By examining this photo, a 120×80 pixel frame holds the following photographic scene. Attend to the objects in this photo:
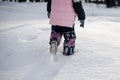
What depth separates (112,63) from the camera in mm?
5379

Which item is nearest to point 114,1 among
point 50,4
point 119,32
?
point 119,32

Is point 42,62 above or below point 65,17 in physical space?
below

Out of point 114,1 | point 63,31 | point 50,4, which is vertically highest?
point 50,4

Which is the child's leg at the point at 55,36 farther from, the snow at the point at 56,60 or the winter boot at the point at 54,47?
the snow at the point at 56,60

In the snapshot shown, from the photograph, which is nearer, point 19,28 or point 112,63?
point 112,63

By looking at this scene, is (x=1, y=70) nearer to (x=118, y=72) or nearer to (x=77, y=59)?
(x=77, y=59)

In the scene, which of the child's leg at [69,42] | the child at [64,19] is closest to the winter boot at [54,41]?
the child at [64,19]

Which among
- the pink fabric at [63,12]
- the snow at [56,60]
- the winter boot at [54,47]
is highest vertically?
the pink fabric at [63,12]

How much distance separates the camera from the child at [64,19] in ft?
17.9

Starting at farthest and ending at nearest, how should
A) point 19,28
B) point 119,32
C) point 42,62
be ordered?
point 119,32 < point 19,28 < point 42,62

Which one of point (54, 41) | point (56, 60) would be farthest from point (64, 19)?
point (56, 60)

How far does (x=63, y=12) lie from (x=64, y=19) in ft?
0.40

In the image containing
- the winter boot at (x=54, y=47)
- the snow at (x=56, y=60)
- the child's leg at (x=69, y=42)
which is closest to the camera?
the snow at (x=56, y=60)

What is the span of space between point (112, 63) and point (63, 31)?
1040 millimetres
